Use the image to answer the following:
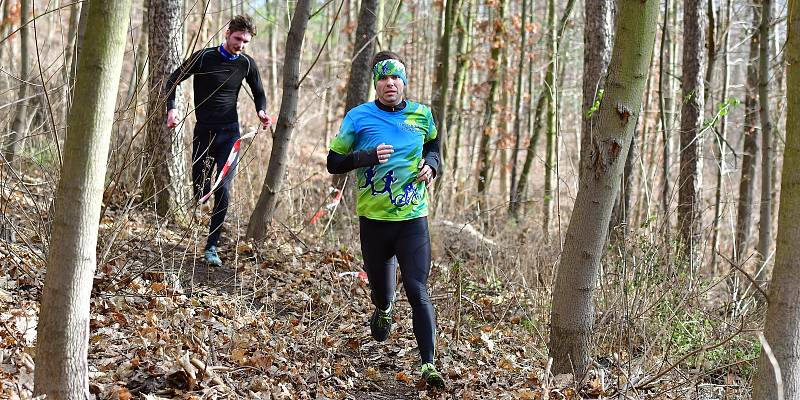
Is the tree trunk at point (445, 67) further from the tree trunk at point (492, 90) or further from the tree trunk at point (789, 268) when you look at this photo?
the tree trunk at point (789, 268)

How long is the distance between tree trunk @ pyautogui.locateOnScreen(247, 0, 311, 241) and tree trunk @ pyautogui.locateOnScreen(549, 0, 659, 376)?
11.3ft

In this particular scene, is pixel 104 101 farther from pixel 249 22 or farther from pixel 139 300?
pixel 249 22

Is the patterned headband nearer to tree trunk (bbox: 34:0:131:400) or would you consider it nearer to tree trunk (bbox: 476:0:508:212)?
tree trunk (bbox: 34:0:131:400)

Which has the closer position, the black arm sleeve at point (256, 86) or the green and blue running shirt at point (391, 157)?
the green and blue running shirt at point (391, 157)

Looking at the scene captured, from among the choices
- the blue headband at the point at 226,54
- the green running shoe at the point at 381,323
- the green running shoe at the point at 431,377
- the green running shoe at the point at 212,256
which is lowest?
the green running shoe at the point at 431,377

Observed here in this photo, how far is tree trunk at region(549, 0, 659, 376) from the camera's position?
416 cm

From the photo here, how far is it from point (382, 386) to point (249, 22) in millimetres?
3377

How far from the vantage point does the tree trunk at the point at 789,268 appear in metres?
3.45

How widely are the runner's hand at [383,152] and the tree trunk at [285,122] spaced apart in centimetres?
240

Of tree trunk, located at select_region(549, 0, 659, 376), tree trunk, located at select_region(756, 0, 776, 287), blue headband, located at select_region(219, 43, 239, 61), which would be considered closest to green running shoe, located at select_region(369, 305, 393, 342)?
tree trunk, located at select_region(549, 0, 659, 376)

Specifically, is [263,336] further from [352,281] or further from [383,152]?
[352,281]

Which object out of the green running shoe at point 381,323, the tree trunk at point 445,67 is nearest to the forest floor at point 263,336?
the green running shoe at point 381,323

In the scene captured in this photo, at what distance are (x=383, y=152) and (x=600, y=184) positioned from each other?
1339mm

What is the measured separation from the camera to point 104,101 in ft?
9.52
